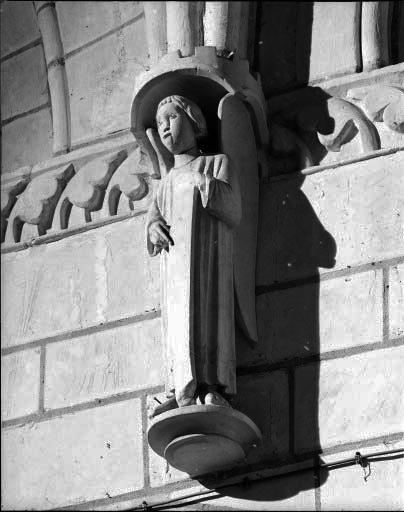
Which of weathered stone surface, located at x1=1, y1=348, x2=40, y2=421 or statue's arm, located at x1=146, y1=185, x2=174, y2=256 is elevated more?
statue's arm, located at x1=146, y1=185, x2=174, y2=256

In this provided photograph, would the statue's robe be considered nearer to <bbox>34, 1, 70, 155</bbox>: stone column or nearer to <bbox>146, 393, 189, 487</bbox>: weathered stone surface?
<bbox>146, 393, 189, 487</bbox>: weathered stone surface

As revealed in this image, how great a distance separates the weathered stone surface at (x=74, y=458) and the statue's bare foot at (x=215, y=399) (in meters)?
0.51

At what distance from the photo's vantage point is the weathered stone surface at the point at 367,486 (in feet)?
22.0

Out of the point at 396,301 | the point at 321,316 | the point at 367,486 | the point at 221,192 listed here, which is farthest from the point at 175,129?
the point at 367,486

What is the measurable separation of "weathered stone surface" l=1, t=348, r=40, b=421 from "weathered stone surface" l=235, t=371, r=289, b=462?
3.02ft

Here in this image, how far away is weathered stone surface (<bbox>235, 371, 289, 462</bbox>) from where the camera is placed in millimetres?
6977

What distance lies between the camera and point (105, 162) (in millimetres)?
7773

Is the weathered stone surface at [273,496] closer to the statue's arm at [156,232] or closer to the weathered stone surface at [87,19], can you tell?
the statue's arm at [156,232]

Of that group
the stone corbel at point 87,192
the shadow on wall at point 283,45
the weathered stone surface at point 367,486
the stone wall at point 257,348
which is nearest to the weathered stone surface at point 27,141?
the stone corbel at point 87,192

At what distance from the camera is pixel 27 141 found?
815 centimetres

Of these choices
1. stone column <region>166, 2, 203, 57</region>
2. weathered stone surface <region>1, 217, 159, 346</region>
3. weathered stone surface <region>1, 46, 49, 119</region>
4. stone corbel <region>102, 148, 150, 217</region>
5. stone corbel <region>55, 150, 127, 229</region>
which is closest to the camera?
stone column <region>166, 2, 203, 57</region>

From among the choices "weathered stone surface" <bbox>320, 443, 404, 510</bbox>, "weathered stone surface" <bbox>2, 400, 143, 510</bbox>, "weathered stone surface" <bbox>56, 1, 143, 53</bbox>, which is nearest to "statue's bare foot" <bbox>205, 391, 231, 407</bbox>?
"weathered stone surface" <bbox>320, 443, 404, 510</bbox>

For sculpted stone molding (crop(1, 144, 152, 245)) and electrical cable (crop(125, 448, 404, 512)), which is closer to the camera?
electrical cable (crop(125, 448, 404, 512))

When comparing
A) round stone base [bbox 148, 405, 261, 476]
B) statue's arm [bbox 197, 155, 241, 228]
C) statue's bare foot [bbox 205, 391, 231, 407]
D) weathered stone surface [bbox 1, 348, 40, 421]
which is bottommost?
round stone base [bbox 148, 405, 261, 476]
